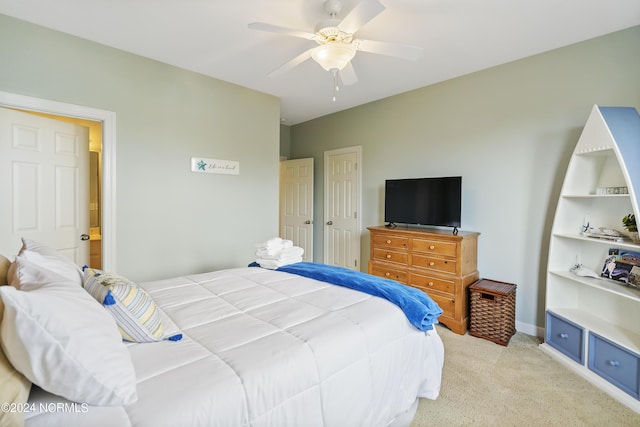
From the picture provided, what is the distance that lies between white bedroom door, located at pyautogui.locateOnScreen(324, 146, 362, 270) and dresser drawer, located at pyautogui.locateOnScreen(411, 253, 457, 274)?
125cm

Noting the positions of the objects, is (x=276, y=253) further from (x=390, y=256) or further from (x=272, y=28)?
(x=272, y=28)

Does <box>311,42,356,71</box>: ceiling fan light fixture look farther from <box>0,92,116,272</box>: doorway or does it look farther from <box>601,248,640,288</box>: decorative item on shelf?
<box>601,248,640,288</box>: decorative item on shelf

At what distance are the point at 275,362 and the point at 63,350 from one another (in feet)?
2.05

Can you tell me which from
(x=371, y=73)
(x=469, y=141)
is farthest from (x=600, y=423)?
(x=371, y=73)

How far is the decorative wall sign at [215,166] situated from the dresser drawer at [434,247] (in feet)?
7.25

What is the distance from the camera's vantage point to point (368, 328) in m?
1.44

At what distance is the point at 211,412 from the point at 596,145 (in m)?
2.88

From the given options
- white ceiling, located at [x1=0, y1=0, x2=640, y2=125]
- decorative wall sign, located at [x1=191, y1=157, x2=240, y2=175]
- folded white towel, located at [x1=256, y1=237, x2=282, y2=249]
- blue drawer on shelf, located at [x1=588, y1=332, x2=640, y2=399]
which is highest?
white ceiling, located at [x1=0, y1=0, x2=640, y2=125]

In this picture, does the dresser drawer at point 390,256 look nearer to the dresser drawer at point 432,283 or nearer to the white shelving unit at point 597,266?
the dresser drawer at point 432,283

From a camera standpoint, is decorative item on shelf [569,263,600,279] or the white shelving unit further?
decorative item on shelf [569,263,600,279]

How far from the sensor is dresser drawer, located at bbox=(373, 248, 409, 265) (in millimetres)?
3305

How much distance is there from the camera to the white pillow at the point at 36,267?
1.02 metres

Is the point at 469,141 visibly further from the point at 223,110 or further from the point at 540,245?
the point at 223,110

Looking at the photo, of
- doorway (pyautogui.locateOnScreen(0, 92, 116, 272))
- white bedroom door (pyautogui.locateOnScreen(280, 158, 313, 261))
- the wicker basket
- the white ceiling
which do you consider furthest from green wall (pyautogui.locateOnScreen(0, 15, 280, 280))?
the wicker basket
